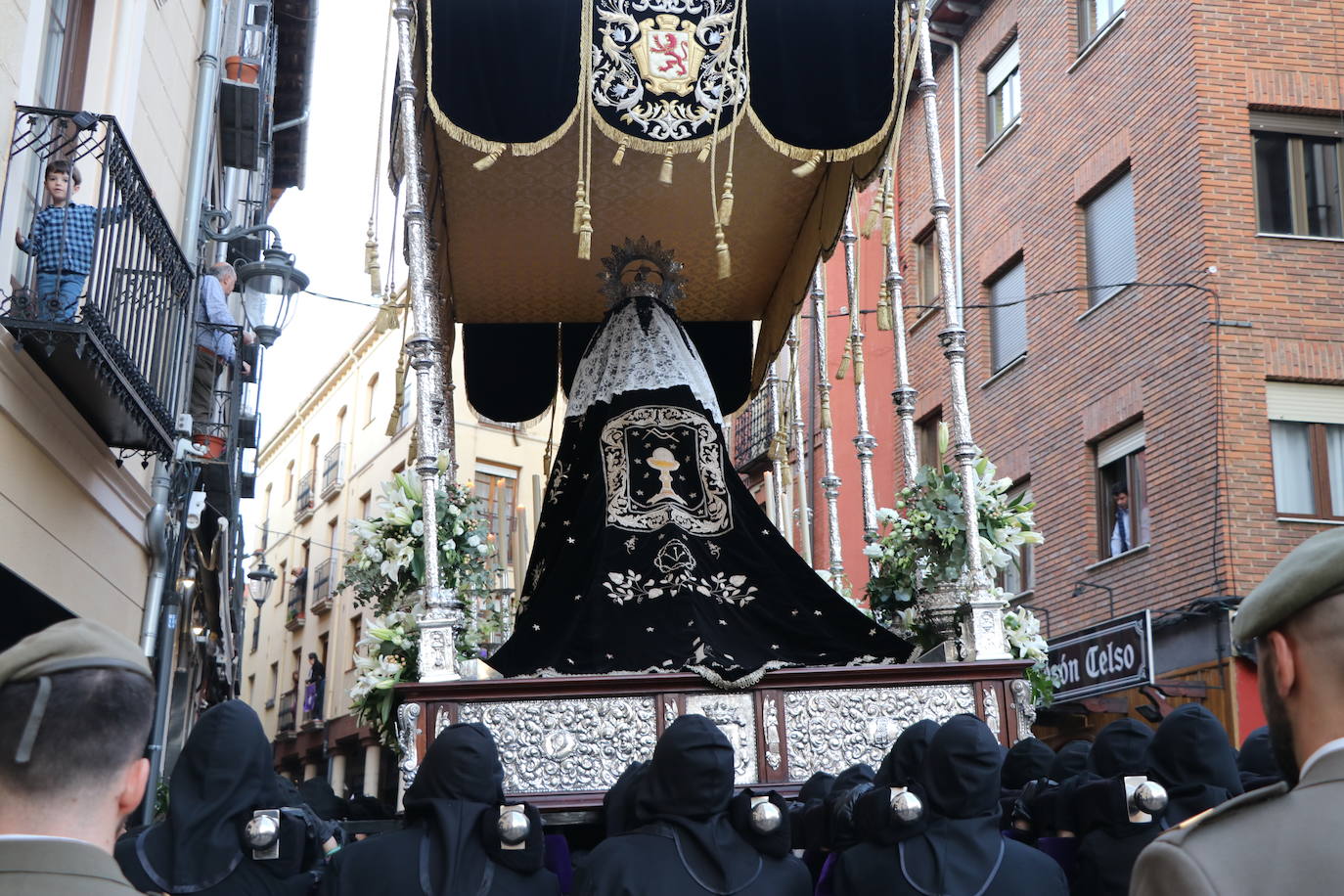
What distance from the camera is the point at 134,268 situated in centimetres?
771

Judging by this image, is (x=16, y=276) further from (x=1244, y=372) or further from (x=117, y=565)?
(x=1244, y=372)

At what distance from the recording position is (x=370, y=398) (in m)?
30.1

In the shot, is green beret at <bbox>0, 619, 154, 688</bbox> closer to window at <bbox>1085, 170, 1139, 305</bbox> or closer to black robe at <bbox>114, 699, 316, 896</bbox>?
black robe at <bbox>114, 699, 316, 896</bbox>

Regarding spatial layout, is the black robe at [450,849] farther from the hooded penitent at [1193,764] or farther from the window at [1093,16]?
the window at [1093,16]

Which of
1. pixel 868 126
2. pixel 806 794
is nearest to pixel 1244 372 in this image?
pixel 868 126

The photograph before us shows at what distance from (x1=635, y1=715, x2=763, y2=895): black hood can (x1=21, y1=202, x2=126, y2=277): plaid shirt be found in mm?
4149

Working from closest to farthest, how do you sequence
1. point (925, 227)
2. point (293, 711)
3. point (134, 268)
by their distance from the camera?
point (134, 268) < point (925, 227) < point (293, 711)

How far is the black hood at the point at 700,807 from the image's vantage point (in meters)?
3.83

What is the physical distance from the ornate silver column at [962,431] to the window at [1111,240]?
284 inches

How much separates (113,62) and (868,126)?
13.6ft

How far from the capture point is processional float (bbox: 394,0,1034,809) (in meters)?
6.33

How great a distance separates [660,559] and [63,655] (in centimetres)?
561

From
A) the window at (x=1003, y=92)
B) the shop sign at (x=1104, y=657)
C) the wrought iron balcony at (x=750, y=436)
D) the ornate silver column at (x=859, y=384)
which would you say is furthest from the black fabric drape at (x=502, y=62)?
the wrought iron balcony at (x=750, y=436)

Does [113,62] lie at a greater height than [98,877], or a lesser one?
greater
